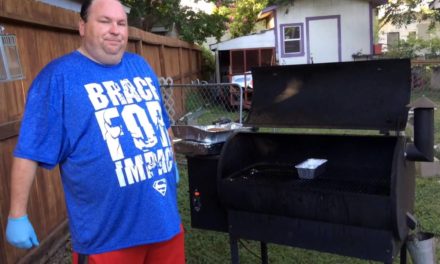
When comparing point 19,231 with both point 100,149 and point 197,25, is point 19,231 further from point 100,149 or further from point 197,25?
point 197,25

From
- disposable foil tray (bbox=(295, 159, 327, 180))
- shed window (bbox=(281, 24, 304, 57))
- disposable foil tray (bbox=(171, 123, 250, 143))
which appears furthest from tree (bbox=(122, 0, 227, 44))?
disposable foil tray (bbox=(295, 159, 327, 180))

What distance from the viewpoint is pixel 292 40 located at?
18.9 m

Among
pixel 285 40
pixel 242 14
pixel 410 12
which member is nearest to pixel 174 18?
pixel 285 40

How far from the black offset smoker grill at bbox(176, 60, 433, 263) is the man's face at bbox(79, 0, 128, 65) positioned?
4.17 feet

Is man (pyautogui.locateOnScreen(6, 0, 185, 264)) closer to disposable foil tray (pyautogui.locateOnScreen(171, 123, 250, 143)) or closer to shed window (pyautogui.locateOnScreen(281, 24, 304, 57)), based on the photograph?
disposable foil tray (pyautogui.locateOnScreen(171, 123, 250, 143))

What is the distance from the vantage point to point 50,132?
1.88 m

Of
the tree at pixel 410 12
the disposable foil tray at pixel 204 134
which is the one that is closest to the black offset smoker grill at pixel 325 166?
the disposable foil tray at pixel 204 134

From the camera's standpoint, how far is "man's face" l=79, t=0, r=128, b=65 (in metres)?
2.03

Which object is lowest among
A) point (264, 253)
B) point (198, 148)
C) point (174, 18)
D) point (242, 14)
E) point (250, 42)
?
point (264, 253)

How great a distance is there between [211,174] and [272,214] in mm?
563

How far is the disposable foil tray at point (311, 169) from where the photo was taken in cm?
298

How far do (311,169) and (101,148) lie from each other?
4.94 feet

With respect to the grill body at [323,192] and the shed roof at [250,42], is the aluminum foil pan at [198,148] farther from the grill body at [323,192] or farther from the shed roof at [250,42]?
the shed roof at [250,42]

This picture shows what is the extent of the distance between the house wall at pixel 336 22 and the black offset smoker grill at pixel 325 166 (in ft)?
51.2
